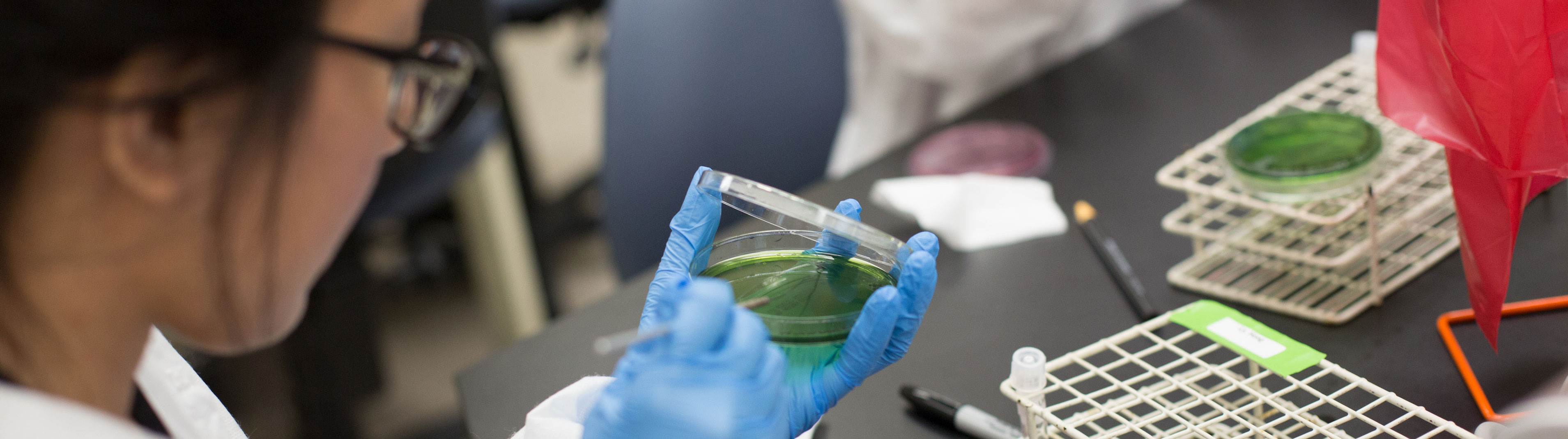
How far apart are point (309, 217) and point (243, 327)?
3.7 inches

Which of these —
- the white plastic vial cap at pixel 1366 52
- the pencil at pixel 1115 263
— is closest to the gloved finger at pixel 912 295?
the pencil at pixel 1115 263

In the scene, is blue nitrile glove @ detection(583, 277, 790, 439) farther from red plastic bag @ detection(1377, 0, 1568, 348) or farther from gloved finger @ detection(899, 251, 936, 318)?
red plastic bag @ detection(1377, 0, 1568, 348)

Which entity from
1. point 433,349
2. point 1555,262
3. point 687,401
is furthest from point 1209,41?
point 433,349

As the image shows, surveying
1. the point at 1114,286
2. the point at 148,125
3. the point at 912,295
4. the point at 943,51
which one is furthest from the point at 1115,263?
the point at 148,125

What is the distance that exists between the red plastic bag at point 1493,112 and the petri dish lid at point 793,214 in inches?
15.0

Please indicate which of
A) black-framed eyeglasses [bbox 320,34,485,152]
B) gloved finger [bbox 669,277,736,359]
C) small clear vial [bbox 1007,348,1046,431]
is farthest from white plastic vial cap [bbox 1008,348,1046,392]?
black-framed eyeglasses [bbox 320,34,485,152]

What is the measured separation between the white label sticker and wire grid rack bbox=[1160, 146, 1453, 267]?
167 millimetres

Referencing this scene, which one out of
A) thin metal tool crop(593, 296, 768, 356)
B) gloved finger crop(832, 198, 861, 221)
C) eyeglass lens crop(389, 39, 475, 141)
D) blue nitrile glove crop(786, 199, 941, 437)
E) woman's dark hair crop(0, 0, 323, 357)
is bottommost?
blue nitrile glove crop(786, 199, 941, 437)

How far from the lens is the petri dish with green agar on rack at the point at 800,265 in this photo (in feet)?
2.07

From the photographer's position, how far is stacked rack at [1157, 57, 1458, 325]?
2.77 ft

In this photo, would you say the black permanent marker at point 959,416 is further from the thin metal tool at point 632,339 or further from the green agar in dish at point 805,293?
the thin metal tool at point 632,339

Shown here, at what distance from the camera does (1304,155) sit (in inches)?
33.9

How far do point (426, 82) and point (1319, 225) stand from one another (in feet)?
2.35

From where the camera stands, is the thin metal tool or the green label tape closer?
the thin metal tool
